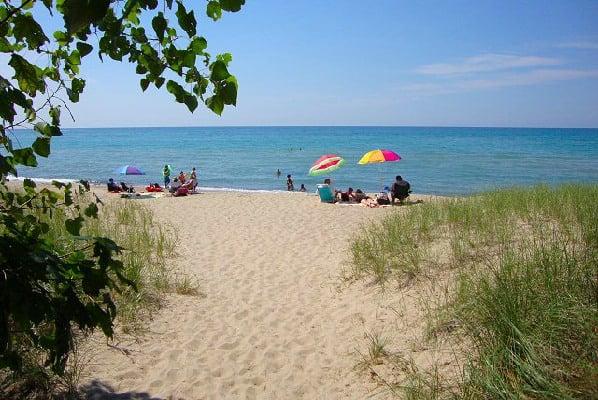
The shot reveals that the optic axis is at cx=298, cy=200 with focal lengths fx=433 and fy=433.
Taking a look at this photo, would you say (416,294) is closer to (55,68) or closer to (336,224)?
(55,68)

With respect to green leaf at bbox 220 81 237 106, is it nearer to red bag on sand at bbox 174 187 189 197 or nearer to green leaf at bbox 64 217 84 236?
green leaf at bbox 64 217 84 236

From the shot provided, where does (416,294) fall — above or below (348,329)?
above

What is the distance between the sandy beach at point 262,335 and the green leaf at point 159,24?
2.94 metres

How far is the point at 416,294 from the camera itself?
4.78 m

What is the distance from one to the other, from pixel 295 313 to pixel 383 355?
1.71 m

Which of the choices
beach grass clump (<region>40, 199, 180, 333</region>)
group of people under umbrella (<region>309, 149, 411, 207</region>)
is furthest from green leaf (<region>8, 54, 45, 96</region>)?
group of people under umbrella (<region>309, 149, 411, 207</region>)

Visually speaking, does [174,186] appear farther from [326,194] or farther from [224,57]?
[224,57]

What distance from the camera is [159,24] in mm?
1417

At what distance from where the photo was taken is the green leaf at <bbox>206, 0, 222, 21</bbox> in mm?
1359

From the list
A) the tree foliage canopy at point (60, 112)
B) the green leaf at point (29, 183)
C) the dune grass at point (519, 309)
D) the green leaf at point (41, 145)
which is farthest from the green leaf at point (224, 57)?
the dune grass at point (519, 309)

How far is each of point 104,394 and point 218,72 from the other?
3.13 m

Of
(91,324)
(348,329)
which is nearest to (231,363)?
(348,329)

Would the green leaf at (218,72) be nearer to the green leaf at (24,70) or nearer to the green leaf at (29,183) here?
the green leaf at (24,70)

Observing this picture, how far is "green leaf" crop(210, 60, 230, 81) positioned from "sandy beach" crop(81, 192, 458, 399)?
2.80 metres
